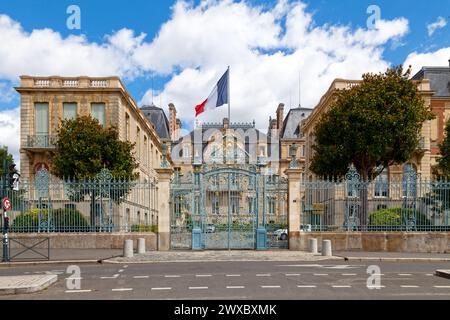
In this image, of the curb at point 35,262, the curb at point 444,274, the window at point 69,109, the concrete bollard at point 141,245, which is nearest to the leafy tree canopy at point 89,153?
the window at point 69,109

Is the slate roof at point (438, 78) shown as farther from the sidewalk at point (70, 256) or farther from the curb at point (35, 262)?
the curb at point (35, 262)

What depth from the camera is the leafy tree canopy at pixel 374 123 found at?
28625 mm

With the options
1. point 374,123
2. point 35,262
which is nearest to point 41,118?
point 35,262

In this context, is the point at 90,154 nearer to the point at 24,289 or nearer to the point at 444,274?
the point at 24,289

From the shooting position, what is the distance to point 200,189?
20.9 metres

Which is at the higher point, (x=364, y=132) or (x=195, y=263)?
(x=364, y=132)

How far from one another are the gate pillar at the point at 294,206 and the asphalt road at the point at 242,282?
495 cm

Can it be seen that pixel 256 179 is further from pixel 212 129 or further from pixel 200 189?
pixel 212 129

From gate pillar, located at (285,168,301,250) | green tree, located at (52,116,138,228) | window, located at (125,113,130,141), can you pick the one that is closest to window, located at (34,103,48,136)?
window, located at (125,113,130,141)

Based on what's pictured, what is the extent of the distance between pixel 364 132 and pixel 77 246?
17.2m

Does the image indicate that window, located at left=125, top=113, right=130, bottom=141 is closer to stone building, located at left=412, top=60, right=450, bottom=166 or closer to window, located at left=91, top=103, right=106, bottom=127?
window, located at left=91, top=103, right=106, bottom=127

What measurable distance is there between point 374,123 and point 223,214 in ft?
39.5

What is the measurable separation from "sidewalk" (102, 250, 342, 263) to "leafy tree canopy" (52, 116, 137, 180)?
9.38 metres
